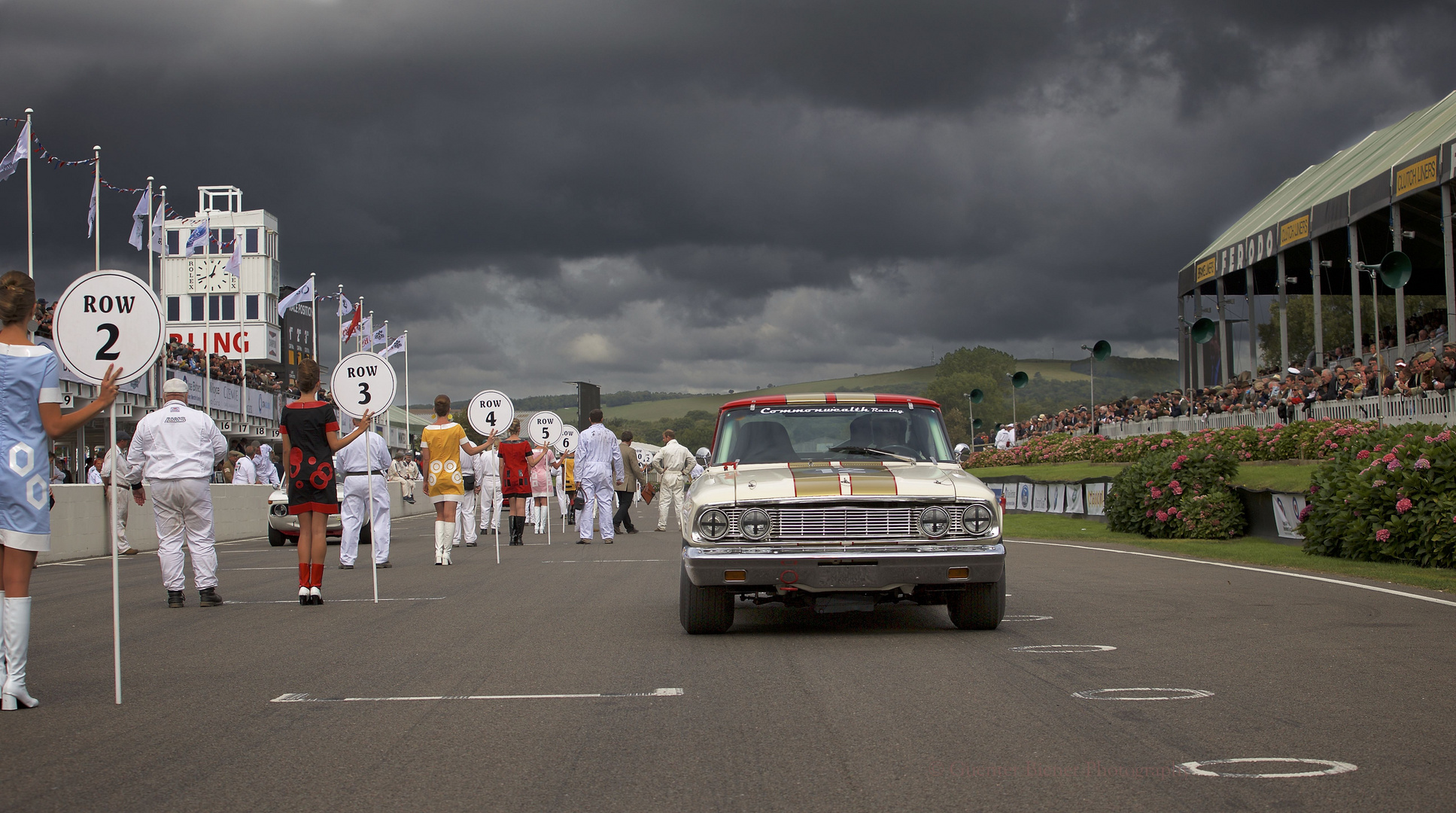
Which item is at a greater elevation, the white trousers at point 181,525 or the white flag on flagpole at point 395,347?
the white flag on flagpole at point 395,347

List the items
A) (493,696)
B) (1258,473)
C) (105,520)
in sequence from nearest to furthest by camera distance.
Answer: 1. (493,696)
2. (105,520)
3. (1258,473)

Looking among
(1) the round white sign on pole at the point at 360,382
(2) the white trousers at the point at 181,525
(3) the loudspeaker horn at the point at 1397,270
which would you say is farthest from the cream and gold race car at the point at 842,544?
(3) the loudspeaker horn at the point at 1397,270

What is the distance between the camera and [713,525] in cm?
820

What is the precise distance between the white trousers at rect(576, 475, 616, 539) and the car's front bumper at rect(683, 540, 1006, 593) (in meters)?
12.0

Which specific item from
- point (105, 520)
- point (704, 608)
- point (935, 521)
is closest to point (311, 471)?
point (704, 608)

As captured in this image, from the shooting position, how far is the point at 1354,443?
51.2ft

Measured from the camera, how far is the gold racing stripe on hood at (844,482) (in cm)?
814

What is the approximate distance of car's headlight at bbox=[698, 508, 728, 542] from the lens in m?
8.17

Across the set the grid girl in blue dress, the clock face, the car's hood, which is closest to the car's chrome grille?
the car's hood

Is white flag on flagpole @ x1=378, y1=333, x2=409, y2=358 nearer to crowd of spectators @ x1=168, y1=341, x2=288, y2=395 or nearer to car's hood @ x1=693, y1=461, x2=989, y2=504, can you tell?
crowd of spectators @ x1=168, y1=341, x2=288, y2=395

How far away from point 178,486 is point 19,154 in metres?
21.1

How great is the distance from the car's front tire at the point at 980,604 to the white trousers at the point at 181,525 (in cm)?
647

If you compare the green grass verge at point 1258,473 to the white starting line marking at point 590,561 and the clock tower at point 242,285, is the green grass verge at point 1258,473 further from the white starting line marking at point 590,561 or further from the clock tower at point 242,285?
the clock tower at point 242,285

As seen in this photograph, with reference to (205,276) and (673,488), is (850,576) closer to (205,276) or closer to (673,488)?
(673,488)
